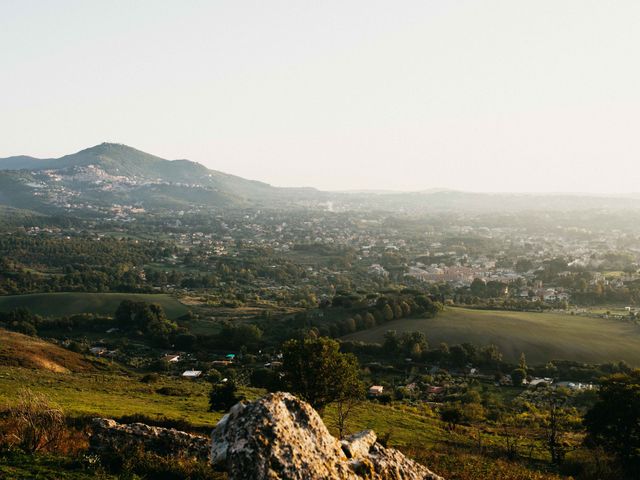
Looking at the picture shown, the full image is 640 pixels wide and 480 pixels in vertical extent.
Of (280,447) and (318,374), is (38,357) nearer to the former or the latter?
(318,374)

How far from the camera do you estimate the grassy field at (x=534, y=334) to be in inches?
2746

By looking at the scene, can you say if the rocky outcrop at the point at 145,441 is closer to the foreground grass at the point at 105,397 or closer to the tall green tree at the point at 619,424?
the foreground grass at the point at 105,397

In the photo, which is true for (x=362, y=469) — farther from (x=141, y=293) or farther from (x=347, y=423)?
(x=141, y=293)

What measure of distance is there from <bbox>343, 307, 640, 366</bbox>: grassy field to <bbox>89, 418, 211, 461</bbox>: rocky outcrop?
65.2 meters

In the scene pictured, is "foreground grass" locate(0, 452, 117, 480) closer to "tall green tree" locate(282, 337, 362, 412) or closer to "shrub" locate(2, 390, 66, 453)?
"shrub" locate(2, 390, 66, 453)

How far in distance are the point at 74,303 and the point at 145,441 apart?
9247 cm

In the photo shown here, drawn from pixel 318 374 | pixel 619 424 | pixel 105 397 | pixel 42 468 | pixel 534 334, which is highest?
pixel 42 468

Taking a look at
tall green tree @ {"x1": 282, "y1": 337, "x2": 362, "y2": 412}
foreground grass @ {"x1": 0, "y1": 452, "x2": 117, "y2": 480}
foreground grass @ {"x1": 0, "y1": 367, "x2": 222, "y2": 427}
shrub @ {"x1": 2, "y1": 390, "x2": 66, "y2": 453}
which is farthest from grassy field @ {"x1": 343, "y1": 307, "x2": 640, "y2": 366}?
foreground grass @ {"x1": 0, "y1": 452, "x2": 117, "y2": 480}

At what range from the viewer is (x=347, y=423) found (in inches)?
1193

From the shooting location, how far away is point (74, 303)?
94.2 meters

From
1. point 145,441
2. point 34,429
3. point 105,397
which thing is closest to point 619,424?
point 145,441

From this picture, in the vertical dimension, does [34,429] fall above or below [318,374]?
above

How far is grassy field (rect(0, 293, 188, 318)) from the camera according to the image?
89750 mm

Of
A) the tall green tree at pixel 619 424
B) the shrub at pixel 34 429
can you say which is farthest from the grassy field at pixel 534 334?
the shrub at pixel 34 429
